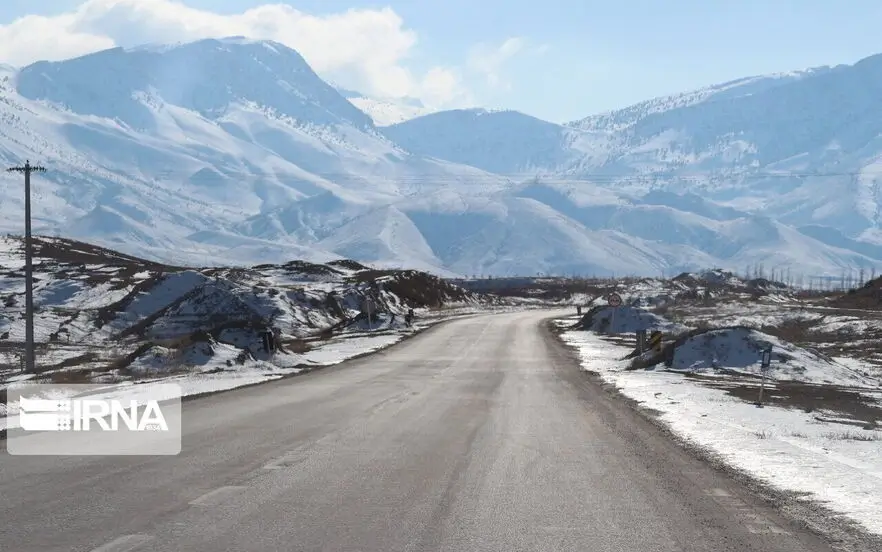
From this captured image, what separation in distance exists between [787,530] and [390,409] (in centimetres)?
1122

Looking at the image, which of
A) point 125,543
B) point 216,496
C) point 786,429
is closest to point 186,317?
point 786,429

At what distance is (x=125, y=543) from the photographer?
7.99 metres

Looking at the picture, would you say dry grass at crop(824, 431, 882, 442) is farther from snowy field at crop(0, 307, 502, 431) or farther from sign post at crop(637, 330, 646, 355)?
sign post at crop(637, 330, 646, 355)

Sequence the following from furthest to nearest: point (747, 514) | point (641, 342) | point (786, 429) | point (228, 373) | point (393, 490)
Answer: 1. point (641, 342)
2. point (228, 373)
3. point (786, 429)
4. point (393, 490)
5. point (747, 514)

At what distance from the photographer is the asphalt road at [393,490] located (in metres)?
8.33

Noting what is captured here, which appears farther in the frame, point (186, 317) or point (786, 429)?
point (186, 317)

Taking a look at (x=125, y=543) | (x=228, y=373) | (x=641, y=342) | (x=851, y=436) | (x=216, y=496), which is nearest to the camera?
(x=125, y=543)

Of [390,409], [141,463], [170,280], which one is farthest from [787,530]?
[170,280]

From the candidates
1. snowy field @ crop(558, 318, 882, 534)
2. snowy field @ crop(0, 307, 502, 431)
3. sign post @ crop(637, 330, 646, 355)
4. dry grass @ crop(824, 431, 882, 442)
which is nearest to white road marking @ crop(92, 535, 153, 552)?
snowy field @ crop(558, 318, 882, 534)

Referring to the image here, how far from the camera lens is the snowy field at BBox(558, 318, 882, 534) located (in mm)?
11242

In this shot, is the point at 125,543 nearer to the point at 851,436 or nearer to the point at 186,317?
the point at 851,436

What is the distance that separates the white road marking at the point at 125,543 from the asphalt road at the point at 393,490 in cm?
2

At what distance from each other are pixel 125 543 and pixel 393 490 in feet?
10.7

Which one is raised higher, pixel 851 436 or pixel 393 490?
pixel 393 490
